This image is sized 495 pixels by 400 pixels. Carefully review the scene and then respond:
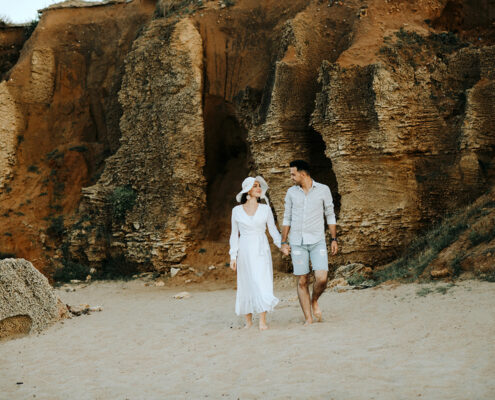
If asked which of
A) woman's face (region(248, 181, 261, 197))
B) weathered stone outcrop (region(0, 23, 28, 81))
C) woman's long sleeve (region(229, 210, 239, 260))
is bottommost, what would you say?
woman's long sleeve (region(229, 210, 239, 260))

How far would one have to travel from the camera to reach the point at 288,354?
5.72 m

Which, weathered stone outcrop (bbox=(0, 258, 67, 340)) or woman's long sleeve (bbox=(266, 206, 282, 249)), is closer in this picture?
woman's long sleeve (bbox=(266, 206, 282, 249))

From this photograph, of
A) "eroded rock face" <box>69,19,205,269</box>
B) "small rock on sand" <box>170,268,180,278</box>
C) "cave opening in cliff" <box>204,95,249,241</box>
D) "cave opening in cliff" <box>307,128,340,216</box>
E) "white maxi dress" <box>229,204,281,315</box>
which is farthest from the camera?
"cave opening in cliff" <box>204,95,249,241</box>

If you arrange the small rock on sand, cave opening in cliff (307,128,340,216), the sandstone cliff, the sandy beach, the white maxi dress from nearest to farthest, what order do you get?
the sandy beach → the white maxi dress → the sandstone cliff → cave opening in cliff (307,128,340,216) → the small rock on sand

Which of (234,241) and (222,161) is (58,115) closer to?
(222,161)

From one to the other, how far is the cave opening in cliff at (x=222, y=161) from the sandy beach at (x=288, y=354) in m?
8.28

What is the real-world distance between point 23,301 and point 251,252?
4050 millimetres

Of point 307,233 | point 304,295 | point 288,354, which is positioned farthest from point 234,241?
point 288,354

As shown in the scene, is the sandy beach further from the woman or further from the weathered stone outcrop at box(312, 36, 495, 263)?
the weathered stone outcrop at box(312, 36, 495, 263)

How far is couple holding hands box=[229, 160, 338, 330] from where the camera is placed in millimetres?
7113

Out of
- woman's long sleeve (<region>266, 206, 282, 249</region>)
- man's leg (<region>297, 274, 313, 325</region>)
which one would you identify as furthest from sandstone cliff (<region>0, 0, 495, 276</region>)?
man's leg (<region>297, 274, 313, 325</region>)

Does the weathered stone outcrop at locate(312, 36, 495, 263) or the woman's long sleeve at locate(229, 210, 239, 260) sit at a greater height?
the weathered stone outcrop at locate(312, 36, 495, 263)

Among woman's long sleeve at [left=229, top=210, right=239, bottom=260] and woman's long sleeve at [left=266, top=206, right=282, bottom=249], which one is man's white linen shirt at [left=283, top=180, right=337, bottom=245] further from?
woman's long sleeve at [left=229, top=210, right=239, bottom=260]

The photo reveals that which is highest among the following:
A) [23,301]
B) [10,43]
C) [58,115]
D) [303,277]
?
[10,43]
